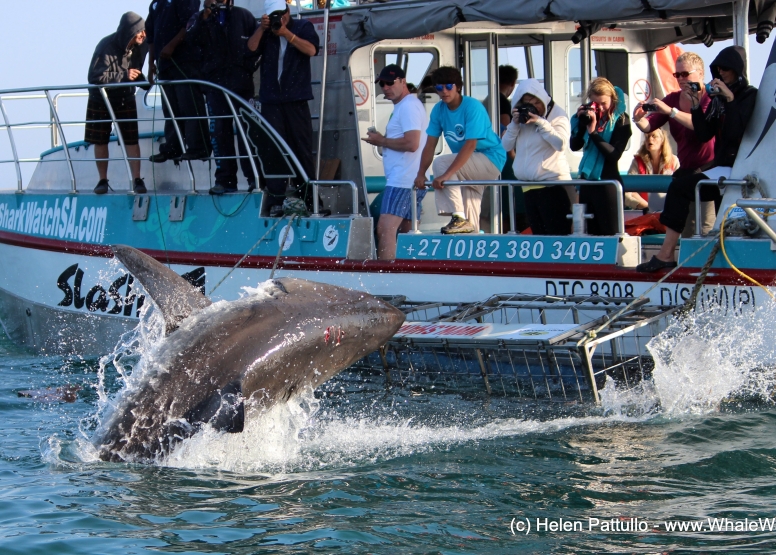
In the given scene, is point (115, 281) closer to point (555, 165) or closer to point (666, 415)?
point (555, 165)

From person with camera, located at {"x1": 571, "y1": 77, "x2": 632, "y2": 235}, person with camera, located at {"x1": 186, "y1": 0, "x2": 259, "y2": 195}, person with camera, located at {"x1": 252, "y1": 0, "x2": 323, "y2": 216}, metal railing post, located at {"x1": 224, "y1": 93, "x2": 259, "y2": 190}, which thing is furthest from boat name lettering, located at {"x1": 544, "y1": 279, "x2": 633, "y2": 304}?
person with camera, located at {"x1": 186, "y1": 0, "x2": 259, "y2": 195}

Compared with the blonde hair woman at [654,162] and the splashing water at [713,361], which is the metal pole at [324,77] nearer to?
the blonde hair woman at [654,162]

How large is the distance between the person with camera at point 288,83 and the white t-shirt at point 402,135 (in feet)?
2.89

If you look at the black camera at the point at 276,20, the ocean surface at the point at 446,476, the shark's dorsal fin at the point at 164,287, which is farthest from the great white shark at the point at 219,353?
the black camera at the point at 276,20

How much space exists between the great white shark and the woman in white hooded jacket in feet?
10.9

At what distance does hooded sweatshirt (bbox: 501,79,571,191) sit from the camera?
8719 mm

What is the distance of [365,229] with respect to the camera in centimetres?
934

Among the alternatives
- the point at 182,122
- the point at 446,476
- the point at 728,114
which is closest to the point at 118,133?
the point at 182,122

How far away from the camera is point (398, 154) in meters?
9.44

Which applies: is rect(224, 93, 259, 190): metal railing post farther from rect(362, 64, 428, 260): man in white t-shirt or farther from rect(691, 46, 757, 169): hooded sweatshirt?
rect(691, 46, 757, 169): hooded sweatshirt

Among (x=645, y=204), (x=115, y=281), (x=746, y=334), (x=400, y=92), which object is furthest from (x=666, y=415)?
(x=115, y=281)

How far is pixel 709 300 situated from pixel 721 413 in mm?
1049

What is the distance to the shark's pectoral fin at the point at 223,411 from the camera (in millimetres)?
5219

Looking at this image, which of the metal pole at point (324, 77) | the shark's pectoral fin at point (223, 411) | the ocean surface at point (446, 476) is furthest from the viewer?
the metal pole at point (324, 77)
